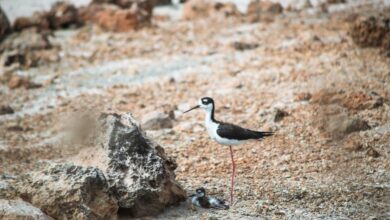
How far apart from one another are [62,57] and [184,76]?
9.29ft

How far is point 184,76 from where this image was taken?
11.1 metres

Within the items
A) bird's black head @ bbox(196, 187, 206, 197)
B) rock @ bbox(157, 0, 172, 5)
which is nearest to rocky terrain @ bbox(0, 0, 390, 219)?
bird's black head @ bbox(196, 187, 206, 197)

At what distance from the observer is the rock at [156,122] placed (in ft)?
28.6

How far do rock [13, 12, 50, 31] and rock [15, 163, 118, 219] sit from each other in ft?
30.5

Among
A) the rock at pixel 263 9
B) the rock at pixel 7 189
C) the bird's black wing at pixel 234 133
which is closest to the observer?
the rock at pixel 7 189

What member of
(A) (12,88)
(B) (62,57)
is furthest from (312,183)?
(B) (62,57)

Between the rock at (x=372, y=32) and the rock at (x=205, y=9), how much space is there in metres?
4.34

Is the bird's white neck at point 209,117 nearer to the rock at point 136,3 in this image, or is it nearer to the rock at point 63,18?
the rock at point 136,3

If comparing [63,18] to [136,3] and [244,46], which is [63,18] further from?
[244,46]

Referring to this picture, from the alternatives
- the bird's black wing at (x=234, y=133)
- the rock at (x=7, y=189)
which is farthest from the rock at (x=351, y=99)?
the rock at (x=7, y=189)

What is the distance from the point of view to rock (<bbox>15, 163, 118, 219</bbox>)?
5.40m

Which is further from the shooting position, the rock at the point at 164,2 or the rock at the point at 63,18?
the rock at the point at 164,2

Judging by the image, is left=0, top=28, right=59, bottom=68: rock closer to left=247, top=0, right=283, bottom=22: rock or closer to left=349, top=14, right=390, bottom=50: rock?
left=247, top=0, right=283, bottom=22: rock

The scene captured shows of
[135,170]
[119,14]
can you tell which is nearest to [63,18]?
[119,14]
